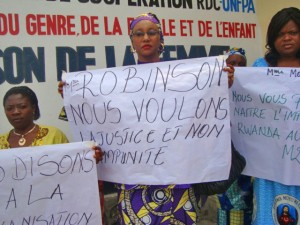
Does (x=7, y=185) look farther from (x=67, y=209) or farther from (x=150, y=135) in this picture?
(x=150, y=135)

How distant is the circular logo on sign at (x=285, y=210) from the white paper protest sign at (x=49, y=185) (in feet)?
3.18

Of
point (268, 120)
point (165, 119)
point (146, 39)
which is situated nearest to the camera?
point (165, 119)

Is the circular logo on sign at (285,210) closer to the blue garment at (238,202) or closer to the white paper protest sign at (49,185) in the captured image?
the blue garment at (238,202)

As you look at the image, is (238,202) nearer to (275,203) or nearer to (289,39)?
(275,203)

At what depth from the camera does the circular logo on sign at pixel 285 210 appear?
2.00 m

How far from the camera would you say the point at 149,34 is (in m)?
1.97

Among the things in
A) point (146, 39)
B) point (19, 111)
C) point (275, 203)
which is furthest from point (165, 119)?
point (19, 111)

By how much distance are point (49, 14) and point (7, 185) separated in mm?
1585

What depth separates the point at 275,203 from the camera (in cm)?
205

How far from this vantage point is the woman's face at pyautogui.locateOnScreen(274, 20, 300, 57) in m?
2.04

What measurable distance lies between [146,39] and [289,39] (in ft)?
2.56

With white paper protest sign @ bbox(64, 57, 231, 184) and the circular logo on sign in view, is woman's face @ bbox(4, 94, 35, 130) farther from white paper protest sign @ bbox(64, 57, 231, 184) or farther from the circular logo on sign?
the circular logo on sign

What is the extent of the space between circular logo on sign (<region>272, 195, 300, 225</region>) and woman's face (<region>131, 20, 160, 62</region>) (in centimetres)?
103

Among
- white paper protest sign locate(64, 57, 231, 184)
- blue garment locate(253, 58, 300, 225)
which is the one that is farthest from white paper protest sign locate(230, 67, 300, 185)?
white paper protest sign locate(64, 57, 231, 184)
